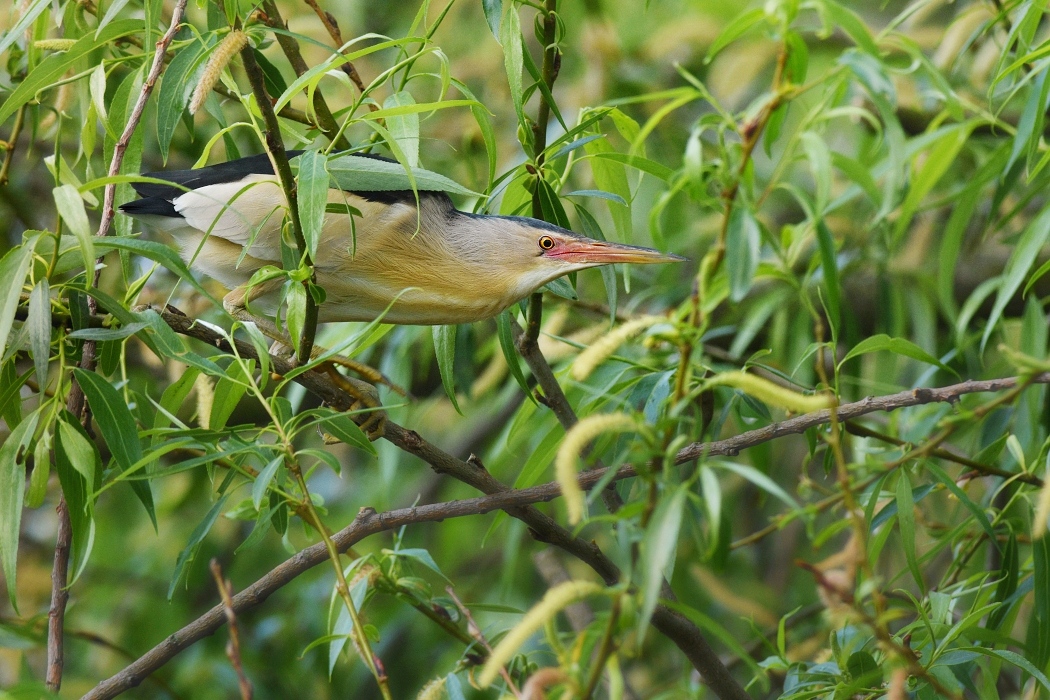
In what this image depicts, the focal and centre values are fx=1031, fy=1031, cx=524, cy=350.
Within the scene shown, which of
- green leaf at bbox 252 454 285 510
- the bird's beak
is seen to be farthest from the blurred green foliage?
the bird's beak

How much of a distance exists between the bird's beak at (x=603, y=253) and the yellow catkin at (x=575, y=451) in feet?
3.35

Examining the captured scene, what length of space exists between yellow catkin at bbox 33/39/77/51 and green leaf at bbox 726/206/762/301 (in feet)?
3.46

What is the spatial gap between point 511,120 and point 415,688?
1.96 meters

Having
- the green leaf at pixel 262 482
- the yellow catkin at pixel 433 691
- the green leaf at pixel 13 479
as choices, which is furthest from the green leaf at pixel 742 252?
the green leaf at pixel 13 479

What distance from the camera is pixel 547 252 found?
206 centimetres

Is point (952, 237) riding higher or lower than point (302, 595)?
higher

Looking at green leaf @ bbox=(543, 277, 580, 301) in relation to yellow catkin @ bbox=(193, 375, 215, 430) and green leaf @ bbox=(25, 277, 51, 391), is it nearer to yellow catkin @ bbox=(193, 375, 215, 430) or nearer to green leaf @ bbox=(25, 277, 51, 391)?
yellow catkin @ bbox=(193, 375, 215, 430)

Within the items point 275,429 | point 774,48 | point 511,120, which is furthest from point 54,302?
point 511,120

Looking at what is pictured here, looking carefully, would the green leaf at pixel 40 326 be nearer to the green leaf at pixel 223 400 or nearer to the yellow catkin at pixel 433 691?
the green leaf at pixel 223 400

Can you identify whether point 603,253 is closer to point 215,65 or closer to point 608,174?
point 608,174

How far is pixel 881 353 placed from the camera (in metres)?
2.33

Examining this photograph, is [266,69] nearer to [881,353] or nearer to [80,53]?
[80,53]

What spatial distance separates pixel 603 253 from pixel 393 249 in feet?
1.37

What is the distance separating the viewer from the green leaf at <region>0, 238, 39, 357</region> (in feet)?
3.64
